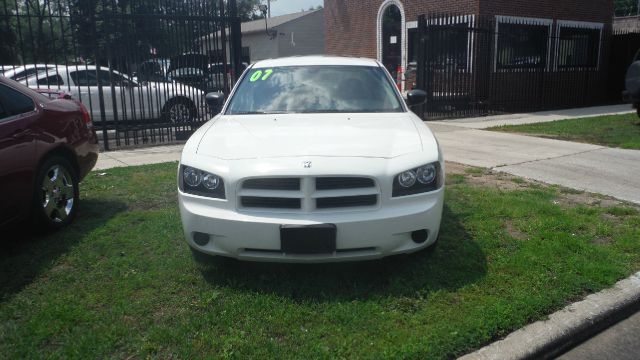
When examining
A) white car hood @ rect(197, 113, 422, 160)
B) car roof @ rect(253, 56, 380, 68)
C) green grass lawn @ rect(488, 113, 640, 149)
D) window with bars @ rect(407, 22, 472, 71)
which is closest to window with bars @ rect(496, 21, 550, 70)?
window with bars @ rect(407, 22, 472, 71)

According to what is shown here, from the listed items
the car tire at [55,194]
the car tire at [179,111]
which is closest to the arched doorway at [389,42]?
the car tire at [179,111]

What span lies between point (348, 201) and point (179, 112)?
29.8ft

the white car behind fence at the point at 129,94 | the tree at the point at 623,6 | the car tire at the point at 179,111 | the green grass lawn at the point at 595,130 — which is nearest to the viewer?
the green grass lawn at the point at 595,130

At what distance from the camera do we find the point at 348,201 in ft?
11.3

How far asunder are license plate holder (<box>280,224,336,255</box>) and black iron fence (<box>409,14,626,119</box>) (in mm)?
10876

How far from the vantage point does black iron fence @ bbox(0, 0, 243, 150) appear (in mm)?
9617

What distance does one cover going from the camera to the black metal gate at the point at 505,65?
13758 mm

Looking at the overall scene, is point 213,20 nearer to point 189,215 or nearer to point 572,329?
point 189,215

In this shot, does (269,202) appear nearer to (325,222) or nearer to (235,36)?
(325,222)

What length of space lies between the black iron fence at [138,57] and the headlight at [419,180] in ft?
25.0

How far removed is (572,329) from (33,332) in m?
3.20

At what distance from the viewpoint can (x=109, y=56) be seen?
991 cm

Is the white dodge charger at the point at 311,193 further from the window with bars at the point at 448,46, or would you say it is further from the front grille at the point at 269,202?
the window with bars at the point at 448,46

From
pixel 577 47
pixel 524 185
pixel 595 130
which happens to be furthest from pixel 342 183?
pixel 577 47
